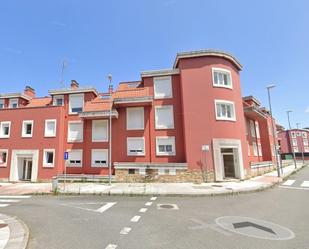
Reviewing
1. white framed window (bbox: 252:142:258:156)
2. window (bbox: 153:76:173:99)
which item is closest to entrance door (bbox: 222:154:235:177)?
window (bbox: 153:76:173:99)

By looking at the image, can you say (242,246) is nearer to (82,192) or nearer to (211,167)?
(82,192)

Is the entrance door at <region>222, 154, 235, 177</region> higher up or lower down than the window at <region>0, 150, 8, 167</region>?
lower down

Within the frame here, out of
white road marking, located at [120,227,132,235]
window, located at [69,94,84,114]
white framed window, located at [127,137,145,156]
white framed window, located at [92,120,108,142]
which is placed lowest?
white road marking, located at [120,227,132,235]

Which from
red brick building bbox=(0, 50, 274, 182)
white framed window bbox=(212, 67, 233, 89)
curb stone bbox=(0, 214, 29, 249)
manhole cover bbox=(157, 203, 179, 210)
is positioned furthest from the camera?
white framed window bbox=(212, 67, 233, 89)

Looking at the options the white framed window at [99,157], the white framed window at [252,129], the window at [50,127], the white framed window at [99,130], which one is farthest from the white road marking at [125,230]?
the white framed window at [252,129]

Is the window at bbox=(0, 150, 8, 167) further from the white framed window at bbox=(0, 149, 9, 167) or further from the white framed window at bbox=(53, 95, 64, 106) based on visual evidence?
the white framed window at bbox=(53, 95, 64, 106)

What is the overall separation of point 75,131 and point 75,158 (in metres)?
2.80

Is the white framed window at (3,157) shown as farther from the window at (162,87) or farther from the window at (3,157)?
the window at (162,87)

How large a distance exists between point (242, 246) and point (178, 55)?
1722 centimetres

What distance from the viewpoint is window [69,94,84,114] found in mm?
21500

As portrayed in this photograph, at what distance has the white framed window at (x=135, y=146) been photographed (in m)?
19.3

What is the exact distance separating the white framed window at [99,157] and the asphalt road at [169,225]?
33.2 feet

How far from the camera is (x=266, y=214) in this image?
7.63m

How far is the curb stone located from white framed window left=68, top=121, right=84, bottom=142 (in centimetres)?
1388
